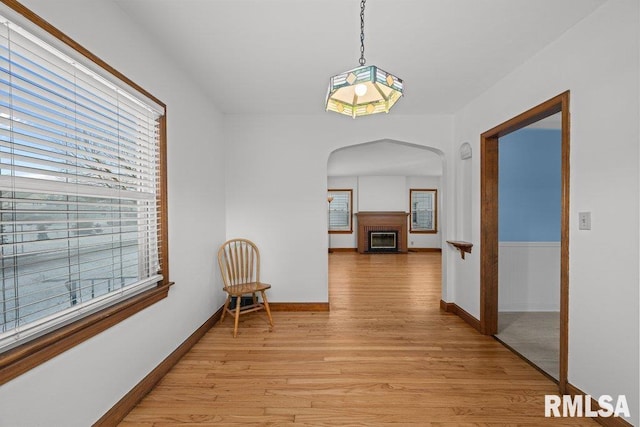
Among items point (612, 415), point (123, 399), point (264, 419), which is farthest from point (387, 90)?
point (123, 399)

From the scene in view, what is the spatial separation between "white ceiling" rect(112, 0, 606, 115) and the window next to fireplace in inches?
244

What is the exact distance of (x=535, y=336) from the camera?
2805mm

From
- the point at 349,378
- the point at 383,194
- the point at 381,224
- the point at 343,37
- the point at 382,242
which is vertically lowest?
the point at 349,378

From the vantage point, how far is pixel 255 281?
11.6ft

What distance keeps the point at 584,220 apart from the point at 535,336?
166 centimetres

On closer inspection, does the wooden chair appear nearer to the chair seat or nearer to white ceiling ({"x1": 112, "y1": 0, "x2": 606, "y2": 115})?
the chair seat

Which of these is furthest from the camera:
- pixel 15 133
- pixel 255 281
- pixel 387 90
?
pixel 255 281

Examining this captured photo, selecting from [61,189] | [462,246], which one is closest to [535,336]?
[462,246]

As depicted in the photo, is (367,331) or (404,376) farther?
(367,331)

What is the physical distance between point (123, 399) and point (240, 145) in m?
2.78

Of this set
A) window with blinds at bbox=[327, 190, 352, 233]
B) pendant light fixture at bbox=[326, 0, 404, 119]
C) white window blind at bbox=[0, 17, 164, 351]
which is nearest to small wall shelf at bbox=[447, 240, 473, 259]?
pendant light fixture at bbox=[326, 0, 404, 119]

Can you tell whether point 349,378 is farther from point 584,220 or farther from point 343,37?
point 343,37

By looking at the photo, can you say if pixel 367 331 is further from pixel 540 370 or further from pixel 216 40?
pixel 216 40

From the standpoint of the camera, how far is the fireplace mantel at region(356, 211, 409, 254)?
341 inches
